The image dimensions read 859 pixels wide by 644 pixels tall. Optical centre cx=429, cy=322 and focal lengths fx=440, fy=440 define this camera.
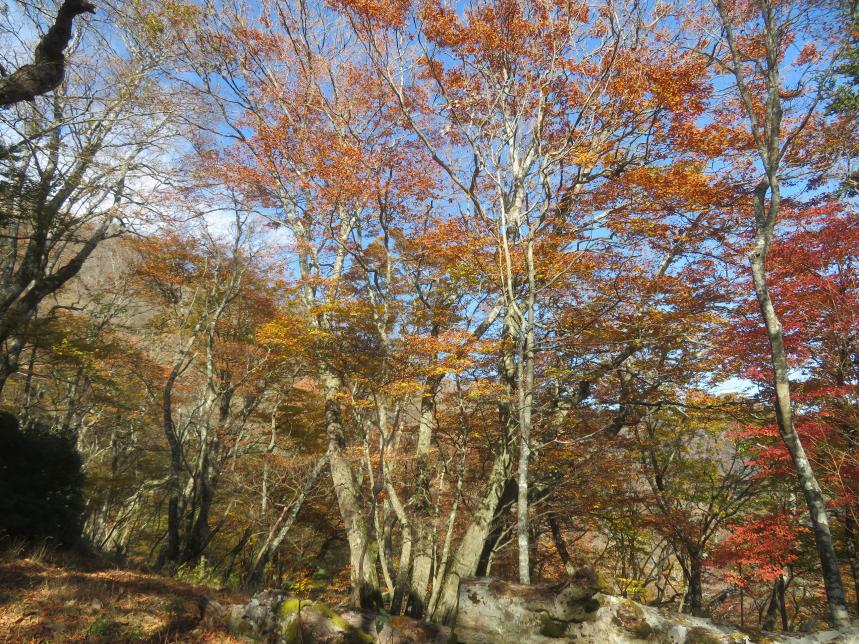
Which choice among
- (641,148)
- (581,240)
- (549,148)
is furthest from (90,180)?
(641,148)

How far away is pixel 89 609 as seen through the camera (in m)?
4.32

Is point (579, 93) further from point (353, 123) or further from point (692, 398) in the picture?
point (692, 398)

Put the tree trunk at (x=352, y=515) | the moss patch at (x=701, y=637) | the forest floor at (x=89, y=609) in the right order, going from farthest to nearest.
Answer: the tree trunk at (x=352, y=515), the moss patch at (x=701, y=637), the forest floor at (x=89, y=609)

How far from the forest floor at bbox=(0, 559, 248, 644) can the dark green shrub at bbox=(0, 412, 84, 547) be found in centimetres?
85

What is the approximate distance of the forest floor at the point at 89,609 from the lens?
3816mm

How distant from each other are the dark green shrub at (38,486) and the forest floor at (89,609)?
0.85 metres

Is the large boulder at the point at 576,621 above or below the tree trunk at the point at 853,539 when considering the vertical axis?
below

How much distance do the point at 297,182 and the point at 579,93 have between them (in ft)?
21.7

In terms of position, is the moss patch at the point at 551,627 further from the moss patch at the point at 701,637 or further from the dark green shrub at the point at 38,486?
the dark green shrub at the point at 38,486

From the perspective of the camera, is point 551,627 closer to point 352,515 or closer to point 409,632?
point 409,632

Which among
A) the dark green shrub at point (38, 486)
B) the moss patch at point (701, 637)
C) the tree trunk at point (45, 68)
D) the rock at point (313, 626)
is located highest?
the tree trunk at point (45, 68)

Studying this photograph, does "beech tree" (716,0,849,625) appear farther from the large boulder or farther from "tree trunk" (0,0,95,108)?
Result: "tree trunk" (0,0,95,108)

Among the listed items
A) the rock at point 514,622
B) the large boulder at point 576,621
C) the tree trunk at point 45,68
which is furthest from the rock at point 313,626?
the tree trunk at point 45,68

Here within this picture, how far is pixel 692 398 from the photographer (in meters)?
9.17
